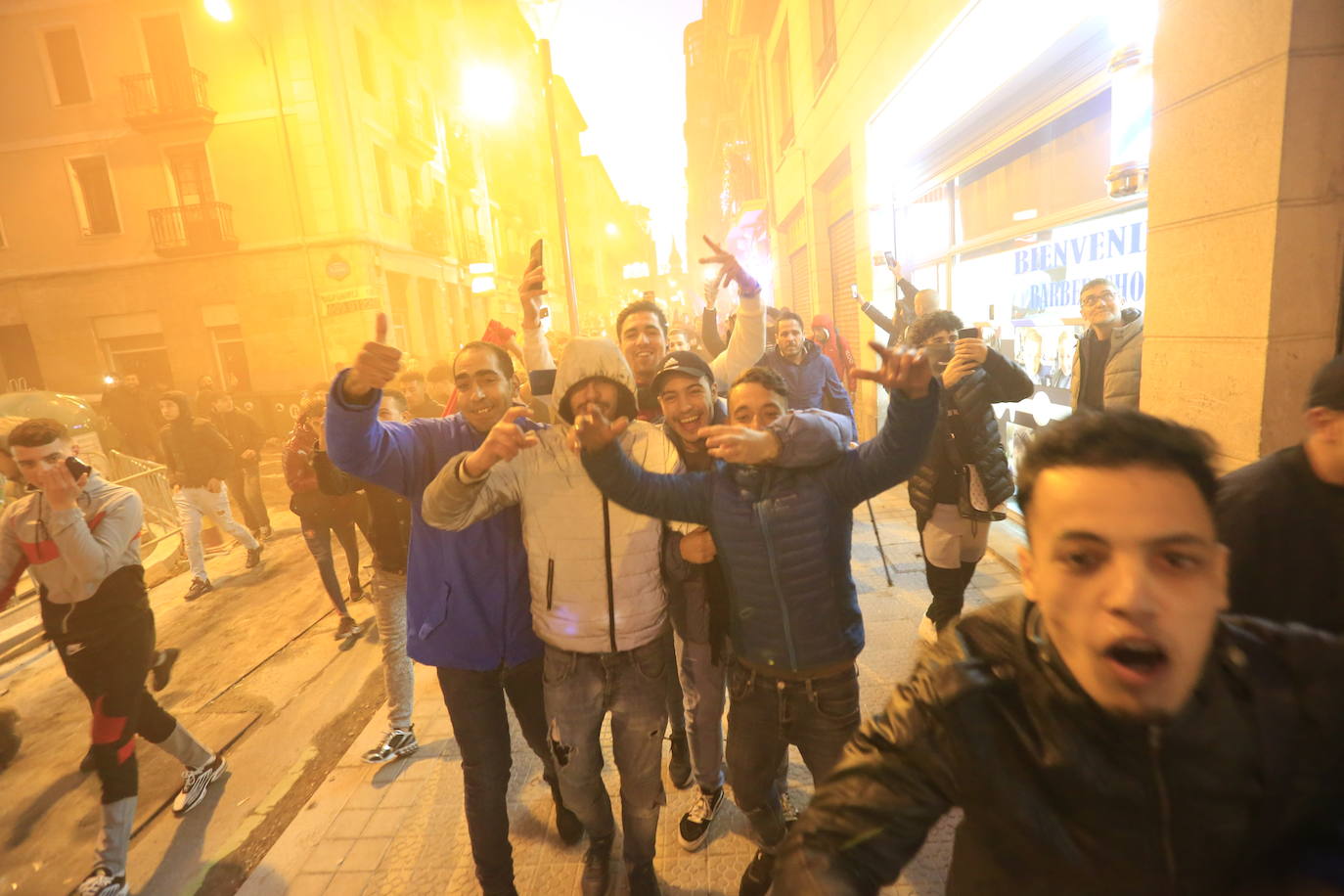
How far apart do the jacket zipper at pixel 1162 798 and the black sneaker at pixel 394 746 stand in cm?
396

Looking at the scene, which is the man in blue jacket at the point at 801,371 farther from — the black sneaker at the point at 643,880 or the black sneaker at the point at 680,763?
the black sneaker at the point at 643,880

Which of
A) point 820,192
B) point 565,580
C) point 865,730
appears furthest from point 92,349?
point 865,730

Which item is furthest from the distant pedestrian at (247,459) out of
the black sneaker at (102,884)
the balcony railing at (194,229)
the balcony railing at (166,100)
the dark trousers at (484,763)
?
the balcony railing at (166,100)

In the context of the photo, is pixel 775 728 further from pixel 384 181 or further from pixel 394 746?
pixel 384 181

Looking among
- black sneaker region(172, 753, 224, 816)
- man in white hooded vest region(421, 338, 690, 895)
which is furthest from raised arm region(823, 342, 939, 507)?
black sneaker region(172, 753, 224, 816)

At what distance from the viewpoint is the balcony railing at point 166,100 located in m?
→ 18.0

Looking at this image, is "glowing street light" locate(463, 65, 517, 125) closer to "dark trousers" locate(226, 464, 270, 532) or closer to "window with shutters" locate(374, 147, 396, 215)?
"window with shutters" locate(374, 147, 396, 215)

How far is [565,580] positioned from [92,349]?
2393cm

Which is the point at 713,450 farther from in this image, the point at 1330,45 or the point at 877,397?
the point at 877,397

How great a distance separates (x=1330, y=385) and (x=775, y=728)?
2.06 m

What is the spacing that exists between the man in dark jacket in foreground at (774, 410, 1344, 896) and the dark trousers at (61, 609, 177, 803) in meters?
3.56

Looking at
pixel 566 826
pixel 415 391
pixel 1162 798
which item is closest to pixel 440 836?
pixel 566 826

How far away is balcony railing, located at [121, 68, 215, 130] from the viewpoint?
17984 mm

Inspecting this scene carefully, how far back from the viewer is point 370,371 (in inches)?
95.2
